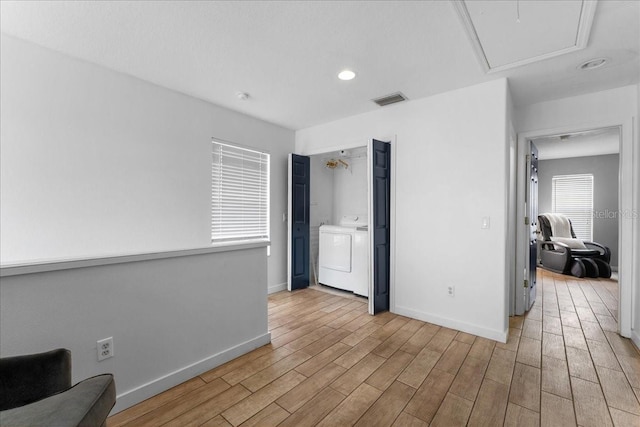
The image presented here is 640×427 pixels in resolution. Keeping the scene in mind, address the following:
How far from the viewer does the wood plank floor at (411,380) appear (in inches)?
64.9

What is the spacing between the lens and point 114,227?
2549 millimetres

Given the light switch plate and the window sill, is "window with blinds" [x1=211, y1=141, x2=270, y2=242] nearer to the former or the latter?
the window sill

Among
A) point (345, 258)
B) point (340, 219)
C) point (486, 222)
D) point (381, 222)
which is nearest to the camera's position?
point (486, 222)

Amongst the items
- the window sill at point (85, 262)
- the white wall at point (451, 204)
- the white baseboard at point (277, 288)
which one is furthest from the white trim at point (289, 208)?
the window sill at point (85, 262)

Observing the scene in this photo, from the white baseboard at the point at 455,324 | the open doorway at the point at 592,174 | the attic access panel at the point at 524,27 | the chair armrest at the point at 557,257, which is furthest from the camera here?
the chair armrest at the point at 557,257

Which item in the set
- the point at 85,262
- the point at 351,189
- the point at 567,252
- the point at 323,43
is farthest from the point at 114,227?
the point at 567,252

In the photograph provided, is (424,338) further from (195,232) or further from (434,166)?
(195,232)

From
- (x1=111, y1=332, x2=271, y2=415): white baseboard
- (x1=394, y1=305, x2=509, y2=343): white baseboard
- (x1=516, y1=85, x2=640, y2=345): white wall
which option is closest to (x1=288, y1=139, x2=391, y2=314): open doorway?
(x1=394, y1=305, x2=509, y2=343): white baseboard

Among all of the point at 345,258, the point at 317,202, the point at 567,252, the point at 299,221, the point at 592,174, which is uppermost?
the point at 592,174

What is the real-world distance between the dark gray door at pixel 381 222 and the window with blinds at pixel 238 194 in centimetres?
163

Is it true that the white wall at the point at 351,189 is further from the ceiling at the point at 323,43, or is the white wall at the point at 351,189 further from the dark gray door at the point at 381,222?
the ceiling at the point at 323,43

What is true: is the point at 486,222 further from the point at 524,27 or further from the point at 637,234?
the point at 524,27

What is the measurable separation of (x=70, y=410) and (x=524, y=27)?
117 inches

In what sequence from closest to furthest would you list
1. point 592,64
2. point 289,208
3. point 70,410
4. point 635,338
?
point 70,410 < point 592,64 < point 635,338 < point 289,208
